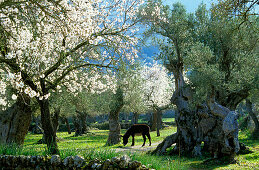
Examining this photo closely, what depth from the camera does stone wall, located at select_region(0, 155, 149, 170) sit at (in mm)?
7637

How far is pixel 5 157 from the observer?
927 centimetres

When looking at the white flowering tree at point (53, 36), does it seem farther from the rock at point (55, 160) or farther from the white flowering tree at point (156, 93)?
the white flowering tree at point (156, 93)

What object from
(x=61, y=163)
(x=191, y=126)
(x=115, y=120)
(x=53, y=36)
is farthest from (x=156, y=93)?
(x=61, y=163)

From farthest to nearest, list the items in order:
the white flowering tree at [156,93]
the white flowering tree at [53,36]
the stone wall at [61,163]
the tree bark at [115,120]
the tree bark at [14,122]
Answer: the white flowering tree at [156,93], the tree bark at [115,120], the tree bark at [14,122], the white flowering tree at [53,36], the stone wall at [61,163]

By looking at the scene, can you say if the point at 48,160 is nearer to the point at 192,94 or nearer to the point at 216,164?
the point at 216,164

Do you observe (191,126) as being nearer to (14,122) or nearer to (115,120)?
(115,120)

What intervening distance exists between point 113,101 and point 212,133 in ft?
36.7

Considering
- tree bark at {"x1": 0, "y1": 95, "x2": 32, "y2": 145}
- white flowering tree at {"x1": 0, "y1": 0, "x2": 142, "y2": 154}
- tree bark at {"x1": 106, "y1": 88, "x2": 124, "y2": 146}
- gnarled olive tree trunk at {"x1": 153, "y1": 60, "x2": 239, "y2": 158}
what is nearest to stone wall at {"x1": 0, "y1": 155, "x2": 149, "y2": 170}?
white flowering tree at {"x1": 0, "y1": 0, "x2": 142, "y2": 154}

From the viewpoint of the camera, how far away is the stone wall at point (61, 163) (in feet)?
25.1

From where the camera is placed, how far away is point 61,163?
839 centimetres

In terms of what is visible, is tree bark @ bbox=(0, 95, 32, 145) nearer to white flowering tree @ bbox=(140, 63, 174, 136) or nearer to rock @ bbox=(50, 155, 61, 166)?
rock @ bbox=(50, 155, 61, 166)

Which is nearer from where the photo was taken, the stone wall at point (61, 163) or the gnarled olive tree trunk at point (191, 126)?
the stone wall at point (61, 163)

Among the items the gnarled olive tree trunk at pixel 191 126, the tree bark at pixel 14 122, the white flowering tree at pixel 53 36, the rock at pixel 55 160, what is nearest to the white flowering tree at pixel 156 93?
the gnarled olive tree trunk at pixel 191 126

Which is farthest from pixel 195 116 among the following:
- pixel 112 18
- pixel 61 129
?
pixel 61 129
